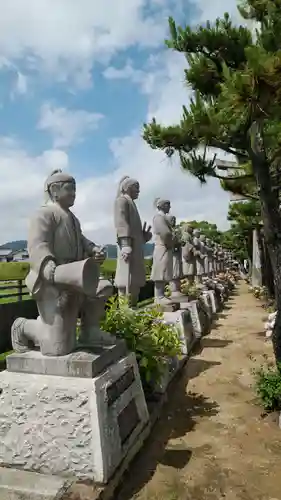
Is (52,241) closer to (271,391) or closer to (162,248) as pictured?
(271,391)

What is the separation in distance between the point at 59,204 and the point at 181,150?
11.4 ft

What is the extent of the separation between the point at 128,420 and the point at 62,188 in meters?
1.72

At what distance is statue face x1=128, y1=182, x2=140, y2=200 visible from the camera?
5.11 meters

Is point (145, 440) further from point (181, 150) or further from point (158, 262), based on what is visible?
point (181, 150)

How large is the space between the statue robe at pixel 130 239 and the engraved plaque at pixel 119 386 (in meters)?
1.99

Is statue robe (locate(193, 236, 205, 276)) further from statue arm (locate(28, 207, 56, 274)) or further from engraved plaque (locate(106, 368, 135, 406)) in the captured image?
statue arm (locate(28, 207, 56, 274))

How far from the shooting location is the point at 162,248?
645 centimetres

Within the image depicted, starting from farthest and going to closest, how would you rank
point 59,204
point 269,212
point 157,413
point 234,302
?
point 234,302 → point 269,212 → point 157,413 → point 59,204

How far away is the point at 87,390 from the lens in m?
2.61

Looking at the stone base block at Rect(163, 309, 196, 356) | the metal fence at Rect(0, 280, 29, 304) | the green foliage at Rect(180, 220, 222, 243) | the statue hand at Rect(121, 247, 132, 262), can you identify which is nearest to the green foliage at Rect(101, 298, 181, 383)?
the statue hand at Rect(121, 247, 132, 262)

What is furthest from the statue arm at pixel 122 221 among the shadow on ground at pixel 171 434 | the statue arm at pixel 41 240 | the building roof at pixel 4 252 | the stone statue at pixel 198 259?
the building roof at pixel 4 252

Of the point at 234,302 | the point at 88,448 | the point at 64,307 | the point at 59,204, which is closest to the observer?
the point at 88,448

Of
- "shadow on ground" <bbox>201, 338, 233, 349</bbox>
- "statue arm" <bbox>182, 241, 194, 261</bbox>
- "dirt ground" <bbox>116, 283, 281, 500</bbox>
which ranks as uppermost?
"statue arm" <bbox>182, 241, 194, 261</bbox>

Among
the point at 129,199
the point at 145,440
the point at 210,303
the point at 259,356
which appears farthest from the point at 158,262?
the point at 210,303
